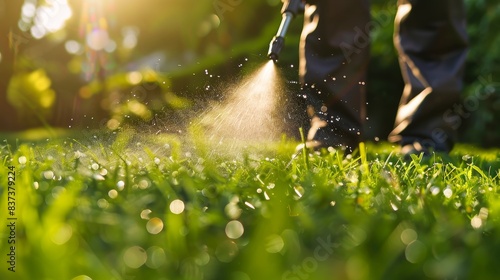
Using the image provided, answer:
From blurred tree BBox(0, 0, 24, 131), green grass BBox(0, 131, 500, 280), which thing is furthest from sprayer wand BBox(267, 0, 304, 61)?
blurred tree BBox(0, 0, 24, 131)

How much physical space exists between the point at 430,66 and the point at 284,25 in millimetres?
848

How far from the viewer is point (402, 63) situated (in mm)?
3131

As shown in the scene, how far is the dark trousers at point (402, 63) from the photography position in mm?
2949

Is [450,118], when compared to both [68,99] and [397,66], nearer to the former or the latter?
[397,66]

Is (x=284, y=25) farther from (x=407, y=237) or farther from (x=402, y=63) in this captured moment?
(x=407, y=237)

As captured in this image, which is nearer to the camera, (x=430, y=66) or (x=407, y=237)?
(x=407, y=237)

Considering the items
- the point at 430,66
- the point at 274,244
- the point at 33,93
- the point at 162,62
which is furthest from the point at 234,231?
the point at 33,93

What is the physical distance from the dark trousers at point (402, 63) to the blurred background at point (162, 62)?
0.15 meters

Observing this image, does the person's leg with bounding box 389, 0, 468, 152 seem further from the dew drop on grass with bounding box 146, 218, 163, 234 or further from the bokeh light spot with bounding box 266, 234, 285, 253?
the bokeh light spot with bounding box 266, 234, 285, 253

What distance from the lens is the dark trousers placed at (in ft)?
9.68

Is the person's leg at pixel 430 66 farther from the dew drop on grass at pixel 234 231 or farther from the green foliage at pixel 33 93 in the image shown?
the green foliage at pixel 33 93

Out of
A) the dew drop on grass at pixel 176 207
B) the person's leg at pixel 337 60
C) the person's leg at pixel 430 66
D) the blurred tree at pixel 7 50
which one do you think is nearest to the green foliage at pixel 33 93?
the blurred tree at pixel 7 50

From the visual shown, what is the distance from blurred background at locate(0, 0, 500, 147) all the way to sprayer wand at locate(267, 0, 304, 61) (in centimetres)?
6

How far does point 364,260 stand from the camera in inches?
24.1
